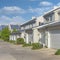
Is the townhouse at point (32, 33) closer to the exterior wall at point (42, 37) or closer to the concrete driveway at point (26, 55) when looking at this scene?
the exterior wall at point (42, 37)

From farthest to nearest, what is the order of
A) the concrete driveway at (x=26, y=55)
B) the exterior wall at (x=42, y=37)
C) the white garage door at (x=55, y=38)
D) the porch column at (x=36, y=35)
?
the porch column at (x=36, y=35)
the exterior wall at (x=42, y=37)
the white garage door at (x=55, y=38)
the concrete driveway at (x=26, y=55)

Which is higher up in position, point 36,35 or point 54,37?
point 36,35

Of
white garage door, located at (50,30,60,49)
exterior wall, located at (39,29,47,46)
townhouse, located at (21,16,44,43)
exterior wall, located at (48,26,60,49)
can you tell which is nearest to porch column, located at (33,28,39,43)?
townhouse, located at (21,16,44,43)

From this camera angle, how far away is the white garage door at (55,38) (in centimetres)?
2950

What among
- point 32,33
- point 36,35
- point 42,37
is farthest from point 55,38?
point 32,33

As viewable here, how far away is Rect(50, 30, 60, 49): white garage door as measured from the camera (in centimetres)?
2950

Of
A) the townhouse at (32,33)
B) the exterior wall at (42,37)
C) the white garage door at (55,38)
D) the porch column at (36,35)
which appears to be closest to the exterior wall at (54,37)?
the white garage door at (55,38)

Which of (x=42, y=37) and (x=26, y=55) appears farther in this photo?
(x=42, y=37)

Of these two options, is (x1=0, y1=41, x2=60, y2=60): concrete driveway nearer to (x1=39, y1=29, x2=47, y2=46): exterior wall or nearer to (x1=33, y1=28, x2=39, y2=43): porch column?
(x1=39, y1=29, x2=47, y2=46): exterior wall

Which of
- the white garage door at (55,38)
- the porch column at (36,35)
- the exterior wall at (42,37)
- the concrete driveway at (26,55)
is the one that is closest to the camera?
the concrete driveway at (26,55)

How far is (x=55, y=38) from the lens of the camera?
100 ft

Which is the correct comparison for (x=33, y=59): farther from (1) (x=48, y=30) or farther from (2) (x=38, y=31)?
(2) (x=38, y=31)

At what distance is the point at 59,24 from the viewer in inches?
1121

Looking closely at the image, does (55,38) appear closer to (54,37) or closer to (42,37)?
(54,37)
